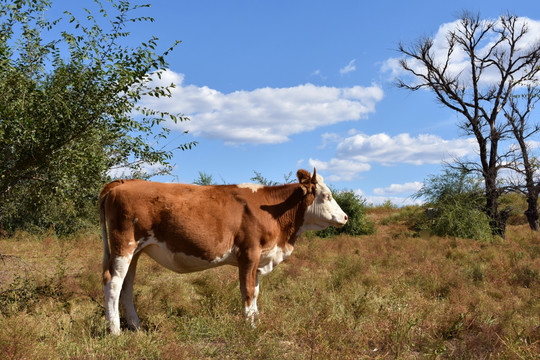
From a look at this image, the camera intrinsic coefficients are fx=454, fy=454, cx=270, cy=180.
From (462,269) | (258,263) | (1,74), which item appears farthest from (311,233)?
(1,74)

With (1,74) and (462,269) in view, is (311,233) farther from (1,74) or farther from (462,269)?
(1,74)

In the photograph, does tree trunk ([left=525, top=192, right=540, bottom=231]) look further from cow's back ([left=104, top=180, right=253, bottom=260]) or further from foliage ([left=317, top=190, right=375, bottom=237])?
cow's back ([left=104, top=180, right=253, bottom=260])

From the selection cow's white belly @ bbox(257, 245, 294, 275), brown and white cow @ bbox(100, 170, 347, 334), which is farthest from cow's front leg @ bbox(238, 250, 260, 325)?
cow's white belly @ bbox(257, 245, 294, 275)

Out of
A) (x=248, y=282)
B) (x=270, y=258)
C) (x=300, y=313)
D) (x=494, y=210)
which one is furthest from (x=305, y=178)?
(x=494, y=210)

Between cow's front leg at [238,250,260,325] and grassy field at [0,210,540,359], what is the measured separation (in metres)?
0.39

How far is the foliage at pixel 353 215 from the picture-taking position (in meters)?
23.5

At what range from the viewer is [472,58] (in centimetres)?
2600

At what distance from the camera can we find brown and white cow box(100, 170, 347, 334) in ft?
21.1

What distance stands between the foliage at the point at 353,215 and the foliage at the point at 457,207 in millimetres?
3522

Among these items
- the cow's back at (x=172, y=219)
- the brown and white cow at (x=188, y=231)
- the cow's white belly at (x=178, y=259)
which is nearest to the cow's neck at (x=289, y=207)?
the brown and white cow at (x=188, y=231)

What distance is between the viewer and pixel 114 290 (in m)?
6.32

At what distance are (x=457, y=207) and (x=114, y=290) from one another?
2047 cm

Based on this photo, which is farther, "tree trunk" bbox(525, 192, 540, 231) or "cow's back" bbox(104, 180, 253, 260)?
"tree trunk" bbox(525, 192, 540, 231)

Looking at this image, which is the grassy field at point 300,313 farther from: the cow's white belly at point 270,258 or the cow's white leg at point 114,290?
the cow's white belly at point 270,258
